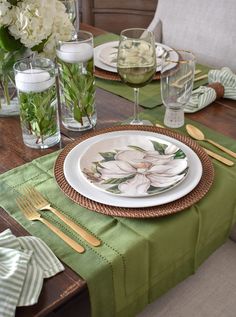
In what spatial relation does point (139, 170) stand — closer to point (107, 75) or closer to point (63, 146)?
point (63, 146)

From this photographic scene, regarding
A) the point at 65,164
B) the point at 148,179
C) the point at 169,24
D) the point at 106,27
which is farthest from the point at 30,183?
the point at 106,27

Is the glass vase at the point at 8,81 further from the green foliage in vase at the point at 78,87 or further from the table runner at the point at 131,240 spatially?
the table runner at the point at 131,240

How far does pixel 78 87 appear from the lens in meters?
1.02

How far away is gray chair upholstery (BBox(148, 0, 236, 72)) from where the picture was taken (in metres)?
1.67

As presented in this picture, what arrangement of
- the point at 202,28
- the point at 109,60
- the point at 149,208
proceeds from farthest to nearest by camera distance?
the point at 202,28 → the point at 109,60 → the point at 149,208

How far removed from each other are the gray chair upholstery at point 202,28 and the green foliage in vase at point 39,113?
921 millimetres

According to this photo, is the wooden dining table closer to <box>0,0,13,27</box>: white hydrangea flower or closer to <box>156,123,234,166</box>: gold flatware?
<box>156,123,234,166</box>: gold flatware

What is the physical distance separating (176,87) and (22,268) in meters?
0.62

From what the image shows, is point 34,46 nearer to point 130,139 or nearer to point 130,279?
point 130,139

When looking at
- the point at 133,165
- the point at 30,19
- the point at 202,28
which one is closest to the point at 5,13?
the point at 30,19

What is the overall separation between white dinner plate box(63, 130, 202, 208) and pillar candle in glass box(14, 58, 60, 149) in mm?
88

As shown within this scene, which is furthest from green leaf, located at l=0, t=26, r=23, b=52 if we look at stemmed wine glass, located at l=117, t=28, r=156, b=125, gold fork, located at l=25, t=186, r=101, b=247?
gold fork, located at l=25, t=186, r=101, b=247

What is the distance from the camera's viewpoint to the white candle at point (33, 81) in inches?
36.7

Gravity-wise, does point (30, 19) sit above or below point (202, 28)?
above
